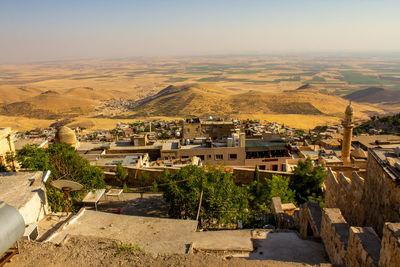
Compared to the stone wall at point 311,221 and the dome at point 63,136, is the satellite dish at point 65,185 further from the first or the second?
the dome at point 63,136

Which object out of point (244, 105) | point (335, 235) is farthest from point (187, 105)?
point (335, 235)

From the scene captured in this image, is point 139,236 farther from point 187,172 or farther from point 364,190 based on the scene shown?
point 364,190

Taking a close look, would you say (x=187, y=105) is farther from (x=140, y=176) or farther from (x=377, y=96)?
(x=140, y=176)

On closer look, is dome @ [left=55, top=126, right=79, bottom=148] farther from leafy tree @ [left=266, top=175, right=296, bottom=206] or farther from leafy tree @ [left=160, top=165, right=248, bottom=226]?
leafy tree @ [left=266, top=175, right=296, bottom=206]

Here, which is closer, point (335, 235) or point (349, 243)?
point (349, 243)

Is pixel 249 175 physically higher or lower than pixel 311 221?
lower

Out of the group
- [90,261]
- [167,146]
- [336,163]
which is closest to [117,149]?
[167,146]
